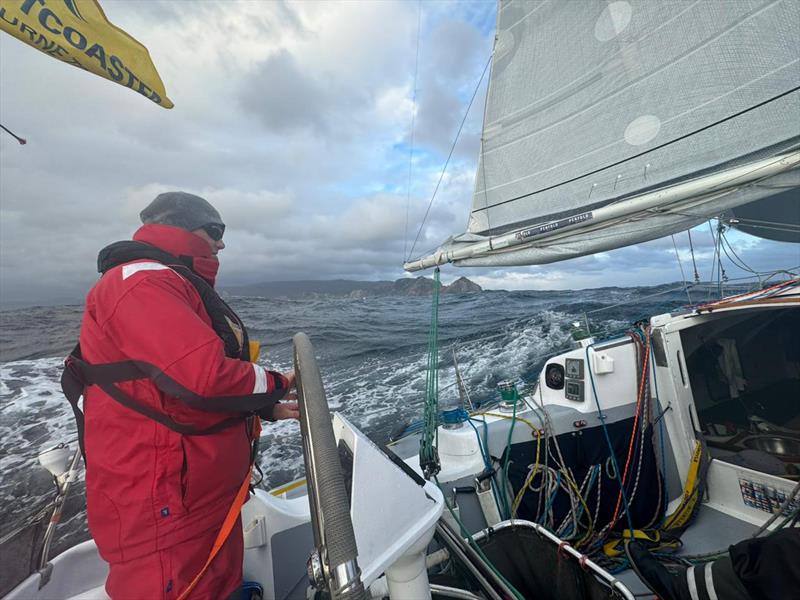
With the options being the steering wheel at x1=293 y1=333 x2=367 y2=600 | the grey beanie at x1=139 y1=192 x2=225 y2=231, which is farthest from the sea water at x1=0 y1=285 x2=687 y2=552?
the steering wheel at x1=293 y1=333 x2=367 y2=600

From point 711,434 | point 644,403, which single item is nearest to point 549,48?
point 644,403

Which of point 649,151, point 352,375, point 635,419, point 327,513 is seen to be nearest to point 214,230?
point 327,513

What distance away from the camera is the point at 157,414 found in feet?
3.14

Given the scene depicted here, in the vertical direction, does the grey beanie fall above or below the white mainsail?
below

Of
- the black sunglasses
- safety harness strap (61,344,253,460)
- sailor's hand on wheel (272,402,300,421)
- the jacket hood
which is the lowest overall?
sailor's hand on wheel (272,402,300,421)

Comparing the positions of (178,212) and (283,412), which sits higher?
(178,212)

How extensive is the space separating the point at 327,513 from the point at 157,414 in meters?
0.67

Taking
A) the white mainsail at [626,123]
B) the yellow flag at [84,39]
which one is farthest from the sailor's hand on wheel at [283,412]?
the white mainsail at [626,123]

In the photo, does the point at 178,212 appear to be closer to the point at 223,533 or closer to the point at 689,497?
the point at 223,533

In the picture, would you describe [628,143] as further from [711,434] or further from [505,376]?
[505,376]

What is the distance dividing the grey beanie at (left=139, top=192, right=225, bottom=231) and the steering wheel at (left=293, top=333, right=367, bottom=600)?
0.88 metres

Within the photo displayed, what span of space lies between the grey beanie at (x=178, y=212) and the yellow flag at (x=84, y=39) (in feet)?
4.53

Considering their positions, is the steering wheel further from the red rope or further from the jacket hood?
the red rope

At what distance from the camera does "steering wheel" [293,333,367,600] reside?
0.50 m
